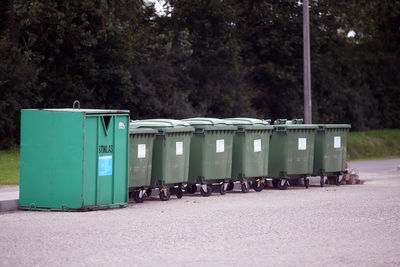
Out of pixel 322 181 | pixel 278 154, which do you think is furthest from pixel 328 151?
pixel 278 154

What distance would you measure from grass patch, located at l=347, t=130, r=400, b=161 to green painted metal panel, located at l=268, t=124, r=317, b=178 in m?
14.9

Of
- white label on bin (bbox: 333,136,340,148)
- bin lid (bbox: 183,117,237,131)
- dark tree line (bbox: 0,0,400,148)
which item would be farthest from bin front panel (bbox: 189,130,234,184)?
dark tree line (bbox: 0,0,400,148)

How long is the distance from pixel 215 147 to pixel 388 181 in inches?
266

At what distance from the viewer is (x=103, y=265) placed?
8398 mm

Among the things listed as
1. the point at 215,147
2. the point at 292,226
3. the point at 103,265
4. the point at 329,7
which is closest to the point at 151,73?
the point at 329,7

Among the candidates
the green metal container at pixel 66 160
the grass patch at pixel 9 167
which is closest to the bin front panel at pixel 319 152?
the grass patch at pixel 9 167

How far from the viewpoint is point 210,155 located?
688 inches

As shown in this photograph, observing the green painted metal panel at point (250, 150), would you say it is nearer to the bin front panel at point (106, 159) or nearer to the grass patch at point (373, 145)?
the bin front panel at point (106, 159)

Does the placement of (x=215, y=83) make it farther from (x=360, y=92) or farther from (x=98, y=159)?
(x=98, y=159)

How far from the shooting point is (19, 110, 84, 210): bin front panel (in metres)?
13.7

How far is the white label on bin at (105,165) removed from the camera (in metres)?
14.1

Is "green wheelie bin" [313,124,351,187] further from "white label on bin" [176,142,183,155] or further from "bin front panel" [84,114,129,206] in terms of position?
"bin front panel" [84,114,129,206]

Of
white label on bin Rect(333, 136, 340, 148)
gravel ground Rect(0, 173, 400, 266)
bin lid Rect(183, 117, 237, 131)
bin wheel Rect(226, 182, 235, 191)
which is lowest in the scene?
gravel ground Rect(0, 173, 400, 266)

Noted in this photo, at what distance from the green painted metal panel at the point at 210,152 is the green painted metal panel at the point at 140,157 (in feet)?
5.23
